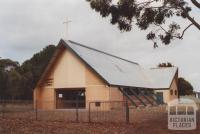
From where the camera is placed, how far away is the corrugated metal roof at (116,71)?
1496 inches

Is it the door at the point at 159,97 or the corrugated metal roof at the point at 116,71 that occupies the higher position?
the corrugated metal roof at the point at 116,71

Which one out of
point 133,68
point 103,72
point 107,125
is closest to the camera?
point 107,125

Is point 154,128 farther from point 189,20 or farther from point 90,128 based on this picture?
point 189,20

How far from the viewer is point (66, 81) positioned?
39.4m

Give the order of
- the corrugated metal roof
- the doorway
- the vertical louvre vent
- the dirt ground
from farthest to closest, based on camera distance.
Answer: the vertical louvre vent → the doorway → the corrugated metal roof → the dirt ground

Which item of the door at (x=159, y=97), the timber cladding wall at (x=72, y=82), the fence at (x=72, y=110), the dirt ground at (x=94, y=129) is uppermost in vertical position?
the timber cladding wall at (x=72, y=82)

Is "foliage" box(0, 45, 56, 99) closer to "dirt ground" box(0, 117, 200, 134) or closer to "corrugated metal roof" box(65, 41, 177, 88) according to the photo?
"corrugated metal roof" box(65, 41, 177, 88)

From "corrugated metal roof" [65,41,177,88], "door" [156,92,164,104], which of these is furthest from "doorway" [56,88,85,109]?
"door" [156,92,164,104]

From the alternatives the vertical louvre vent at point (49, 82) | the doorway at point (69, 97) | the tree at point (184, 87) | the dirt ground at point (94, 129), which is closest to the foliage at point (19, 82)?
the doorway at point (69, 97)

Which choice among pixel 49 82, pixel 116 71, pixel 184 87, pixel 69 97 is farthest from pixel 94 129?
pixel 184 87

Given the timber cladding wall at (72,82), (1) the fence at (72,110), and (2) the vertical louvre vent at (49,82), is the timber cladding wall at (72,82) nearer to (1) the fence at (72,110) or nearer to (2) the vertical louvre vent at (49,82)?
(2) the vertical louvre vent at (49,82)

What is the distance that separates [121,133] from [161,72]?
39.9 m

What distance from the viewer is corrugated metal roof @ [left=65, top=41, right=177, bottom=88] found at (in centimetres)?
3800

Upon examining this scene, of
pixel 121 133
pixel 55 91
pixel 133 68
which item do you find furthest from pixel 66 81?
pixel 121 133
